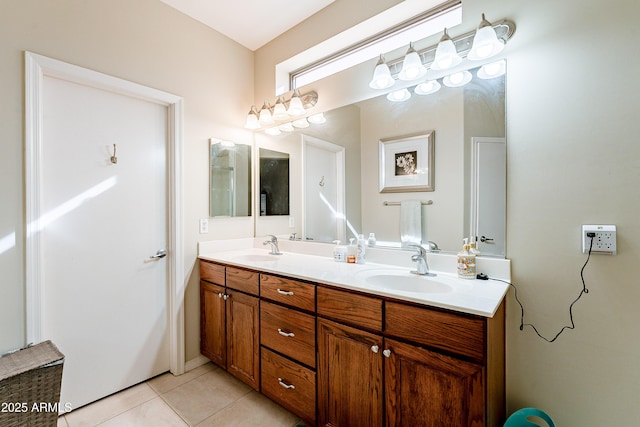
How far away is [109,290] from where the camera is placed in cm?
183

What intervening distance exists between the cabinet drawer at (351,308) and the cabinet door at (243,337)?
0.55 m

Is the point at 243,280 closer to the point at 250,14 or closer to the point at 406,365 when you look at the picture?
the point at 406,365

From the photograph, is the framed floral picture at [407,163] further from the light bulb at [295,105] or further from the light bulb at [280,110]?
the light bulb at [280,110]

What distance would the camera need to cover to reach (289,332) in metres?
1.55

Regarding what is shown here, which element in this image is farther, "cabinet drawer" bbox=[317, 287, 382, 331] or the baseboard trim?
the baseboard trim

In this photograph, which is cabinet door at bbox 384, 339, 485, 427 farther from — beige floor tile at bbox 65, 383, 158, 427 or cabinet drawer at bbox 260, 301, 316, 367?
beige floor tile at bbox 65, 383, 158, 427

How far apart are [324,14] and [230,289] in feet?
6.98

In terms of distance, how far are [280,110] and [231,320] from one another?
1.67 metres

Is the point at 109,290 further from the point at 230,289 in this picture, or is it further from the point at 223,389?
the point at 223,389

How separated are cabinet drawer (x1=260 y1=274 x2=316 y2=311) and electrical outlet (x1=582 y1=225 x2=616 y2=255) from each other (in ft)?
4.06

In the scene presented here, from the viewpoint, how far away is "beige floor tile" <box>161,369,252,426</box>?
1.68m

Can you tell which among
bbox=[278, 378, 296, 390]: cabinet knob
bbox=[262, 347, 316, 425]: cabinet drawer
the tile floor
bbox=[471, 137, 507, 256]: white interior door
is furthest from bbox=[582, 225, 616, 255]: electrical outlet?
the tile floor

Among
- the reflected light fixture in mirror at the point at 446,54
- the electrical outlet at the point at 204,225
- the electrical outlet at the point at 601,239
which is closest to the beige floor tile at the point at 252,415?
the electrical outlet at the point at 204,225

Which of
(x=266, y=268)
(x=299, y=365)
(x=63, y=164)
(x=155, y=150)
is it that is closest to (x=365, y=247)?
(x=266, y=268)
